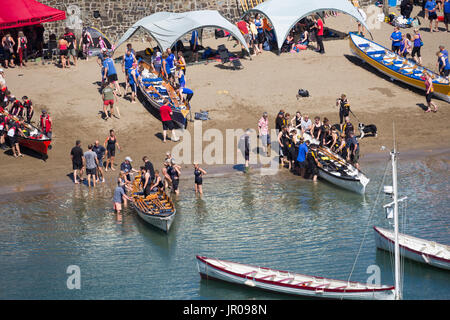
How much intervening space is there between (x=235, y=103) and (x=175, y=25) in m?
5.45

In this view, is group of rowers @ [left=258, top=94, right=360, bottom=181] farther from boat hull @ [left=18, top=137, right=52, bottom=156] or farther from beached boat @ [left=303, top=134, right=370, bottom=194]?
boat hull @ [left=18, top=137, right=52, bottom=156]

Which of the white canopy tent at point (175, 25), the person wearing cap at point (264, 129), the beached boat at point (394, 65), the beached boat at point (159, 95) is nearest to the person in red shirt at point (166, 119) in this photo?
the beached boat at point (159, 95)

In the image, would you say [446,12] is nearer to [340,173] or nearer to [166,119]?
[340,173]

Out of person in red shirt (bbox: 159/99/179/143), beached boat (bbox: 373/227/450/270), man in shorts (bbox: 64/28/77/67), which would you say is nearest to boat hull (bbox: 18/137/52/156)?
person in red shirt (bbox: 159/99/179/143)

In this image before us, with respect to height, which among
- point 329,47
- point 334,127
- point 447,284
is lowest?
point 447,284

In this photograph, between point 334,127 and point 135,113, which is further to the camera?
point 135,113

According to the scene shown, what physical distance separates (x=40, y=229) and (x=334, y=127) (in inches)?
471

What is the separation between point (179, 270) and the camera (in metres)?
22.6

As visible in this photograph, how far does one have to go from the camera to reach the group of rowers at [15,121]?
3039 centimetres

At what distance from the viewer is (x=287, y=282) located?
20.9 meters

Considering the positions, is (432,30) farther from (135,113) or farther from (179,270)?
(179,270)

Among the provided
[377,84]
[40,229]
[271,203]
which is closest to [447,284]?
[271,203]

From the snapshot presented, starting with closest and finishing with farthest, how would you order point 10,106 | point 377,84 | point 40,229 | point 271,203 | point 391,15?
point 40,229
point 271,203
point 10,106
point 377,84
point 391,15

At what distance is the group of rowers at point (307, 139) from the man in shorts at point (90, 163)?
6.98 metres
